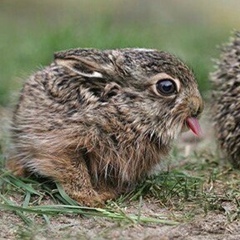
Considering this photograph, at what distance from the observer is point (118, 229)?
208 inches

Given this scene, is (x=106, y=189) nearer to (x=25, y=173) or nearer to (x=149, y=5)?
(x=25, y=173)

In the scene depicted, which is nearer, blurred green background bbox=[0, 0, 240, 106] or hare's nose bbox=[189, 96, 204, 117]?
hare's nose bbox=[189, 96, 204, 117]

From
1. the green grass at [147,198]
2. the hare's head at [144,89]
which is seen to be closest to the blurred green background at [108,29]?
the hare's head at [144,89]

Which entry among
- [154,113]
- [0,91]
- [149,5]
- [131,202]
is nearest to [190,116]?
[154,113]

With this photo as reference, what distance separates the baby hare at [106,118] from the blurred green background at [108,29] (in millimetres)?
718

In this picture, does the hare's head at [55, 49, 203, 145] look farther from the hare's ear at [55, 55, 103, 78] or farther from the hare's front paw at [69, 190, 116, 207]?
the hare's front paw at [69, 190, 116, 207]

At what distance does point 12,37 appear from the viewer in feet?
37.3

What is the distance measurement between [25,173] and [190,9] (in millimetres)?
10263

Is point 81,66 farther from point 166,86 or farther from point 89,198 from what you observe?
point 89,198

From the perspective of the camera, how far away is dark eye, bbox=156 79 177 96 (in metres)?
5.67

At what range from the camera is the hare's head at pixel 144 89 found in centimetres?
567

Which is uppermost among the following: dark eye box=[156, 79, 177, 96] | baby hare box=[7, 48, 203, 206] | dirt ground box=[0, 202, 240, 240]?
dark eye box=[156, 79, 177, 96]

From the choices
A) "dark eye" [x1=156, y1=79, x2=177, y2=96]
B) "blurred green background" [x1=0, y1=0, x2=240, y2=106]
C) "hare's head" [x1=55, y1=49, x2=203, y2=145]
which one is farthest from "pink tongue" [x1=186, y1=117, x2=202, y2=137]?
"blurred green background" [x1=0, y1=0, x2=240, y2=106]

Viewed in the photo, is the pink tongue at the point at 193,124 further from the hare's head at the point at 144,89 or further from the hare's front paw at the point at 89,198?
the hare's front paw at the point at 89,198
